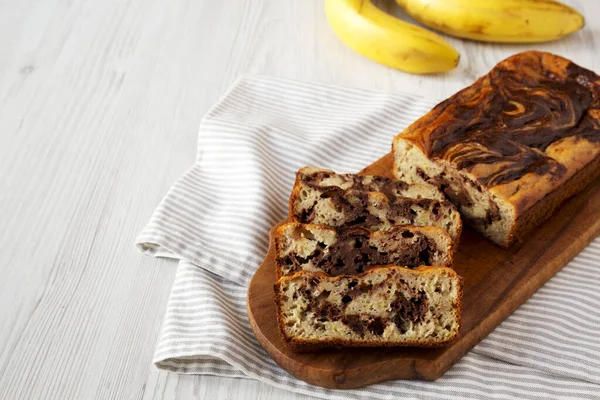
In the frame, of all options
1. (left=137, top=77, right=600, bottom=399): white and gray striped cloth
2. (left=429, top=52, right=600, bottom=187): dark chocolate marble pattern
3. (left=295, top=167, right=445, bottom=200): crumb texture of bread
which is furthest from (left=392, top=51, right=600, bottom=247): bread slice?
(left=137, top=77, right=600, bottom=399): white and gray striped cloth

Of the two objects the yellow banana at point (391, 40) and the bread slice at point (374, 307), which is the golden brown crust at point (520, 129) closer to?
the yellow banana at point (391, 40)

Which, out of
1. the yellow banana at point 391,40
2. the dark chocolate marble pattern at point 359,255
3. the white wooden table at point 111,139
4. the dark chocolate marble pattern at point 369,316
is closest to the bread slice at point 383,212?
the dark chocolate marble pattern at point 359,255

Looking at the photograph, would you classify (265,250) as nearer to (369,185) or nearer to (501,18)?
(369,185)

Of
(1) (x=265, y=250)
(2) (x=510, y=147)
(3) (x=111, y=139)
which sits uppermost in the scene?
(2) (x=510, y=147)

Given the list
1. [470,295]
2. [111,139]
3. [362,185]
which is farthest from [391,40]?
[470,295]

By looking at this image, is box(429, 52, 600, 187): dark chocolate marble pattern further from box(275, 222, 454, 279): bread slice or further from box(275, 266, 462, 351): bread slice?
box(275, 266, 462, 351): bread slice

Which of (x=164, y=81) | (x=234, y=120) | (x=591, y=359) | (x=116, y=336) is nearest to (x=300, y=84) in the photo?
(x=234, y=120)
